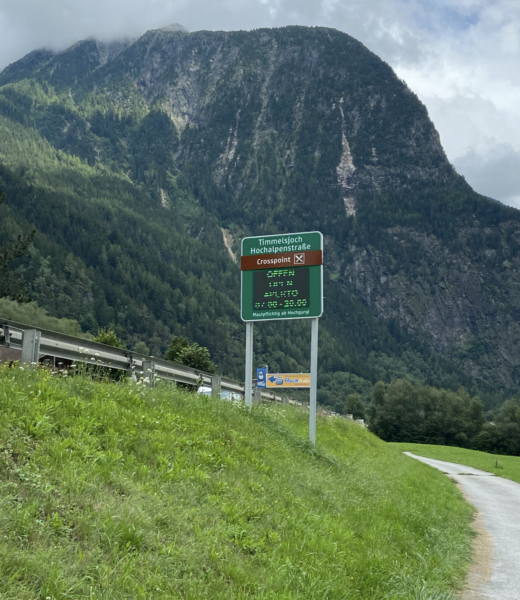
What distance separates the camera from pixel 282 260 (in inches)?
726

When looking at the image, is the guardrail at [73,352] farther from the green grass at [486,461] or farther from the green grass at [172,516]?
the green grass at [486,461]

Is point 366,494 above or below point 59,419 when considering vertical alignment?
below

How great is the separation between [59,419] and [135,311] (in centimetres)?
18799

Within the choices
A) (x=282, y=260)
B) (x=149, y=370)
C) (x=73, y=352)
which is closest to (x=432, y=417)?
(x=282, y=260)

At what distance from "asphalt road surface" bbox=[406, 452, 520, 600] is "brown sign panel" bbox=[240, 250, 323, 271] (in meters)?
8.10

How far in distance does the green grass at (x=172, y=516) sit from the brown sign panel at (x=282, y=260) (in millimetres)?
6384

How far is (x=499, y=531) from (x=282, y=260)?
28.9ft

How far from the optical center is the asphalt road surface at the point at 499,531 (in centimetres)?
909

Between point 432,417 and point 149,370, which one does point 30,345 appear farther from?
point 432,417

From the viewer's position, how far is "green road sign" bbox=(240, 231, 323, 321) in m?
18.1

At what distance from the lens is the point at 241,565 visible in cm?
709

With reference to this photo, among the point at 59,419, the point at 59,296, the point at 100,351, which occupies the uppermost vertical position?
the point at 59,296

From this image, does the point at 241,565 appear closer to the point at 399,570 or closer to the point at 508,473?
the point at 399,570

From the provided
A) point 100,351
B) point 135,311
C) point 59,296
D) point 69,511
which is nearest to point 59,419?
point 69,511
